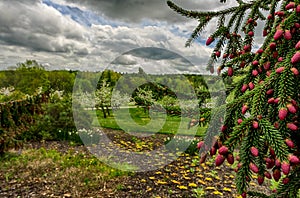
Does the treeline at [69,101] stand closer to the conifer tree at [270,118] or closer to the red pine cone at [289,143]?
the conifer tree at [270,118]

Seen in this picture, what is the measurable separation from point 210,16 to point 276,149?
119 cm

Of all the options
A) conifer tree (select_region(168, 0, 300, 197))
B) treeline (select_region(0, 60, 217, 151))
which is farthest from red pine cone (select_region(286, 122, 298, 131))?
treeline (select_region(0, 60, 217, 151))

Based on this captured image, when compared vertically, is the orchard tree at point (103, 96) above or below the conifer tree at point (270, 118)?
below

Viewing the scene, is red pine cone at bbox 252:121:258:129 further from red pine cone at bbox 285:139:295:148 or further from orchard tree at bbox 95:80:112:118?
orchard tree at bbox 95:80:112:118

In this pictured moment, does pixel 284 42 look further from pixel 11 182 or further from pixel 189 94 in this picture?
pixel 11 182

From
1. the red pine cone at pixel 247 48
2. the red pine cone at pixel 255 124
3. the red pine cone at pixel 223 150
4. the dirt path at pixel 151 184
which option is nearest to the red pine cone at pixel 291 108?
the red pine cone at pixel 255 124

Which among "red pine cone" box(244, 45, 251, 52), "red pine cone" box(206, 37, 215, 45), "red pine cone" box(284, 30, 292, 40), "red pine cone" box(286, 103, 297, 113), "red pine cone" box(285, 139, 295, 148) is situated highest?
"red pine cone" box(206, 37, 215, 45)

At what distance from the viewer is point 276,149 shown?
734 millimetres

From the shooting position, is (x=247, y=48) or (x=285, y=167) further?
(x=247, y=48)

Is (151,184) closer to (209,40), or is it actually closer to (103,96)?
(209,40)

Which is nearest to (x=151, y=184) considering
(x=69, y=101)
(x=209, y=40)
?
(x=209, y=40)

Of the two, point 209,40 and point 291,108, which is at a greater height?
point 209,40

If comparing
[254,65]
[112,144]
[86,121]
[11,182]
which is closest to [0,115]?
[11,182]

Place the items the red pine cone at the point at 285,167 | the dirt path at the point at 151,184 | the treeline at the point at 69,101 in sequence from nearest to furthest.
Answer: the red pine cone at the point at 285,167
the treeline at the point at 69,101
the dirt path at the point at 151,184
